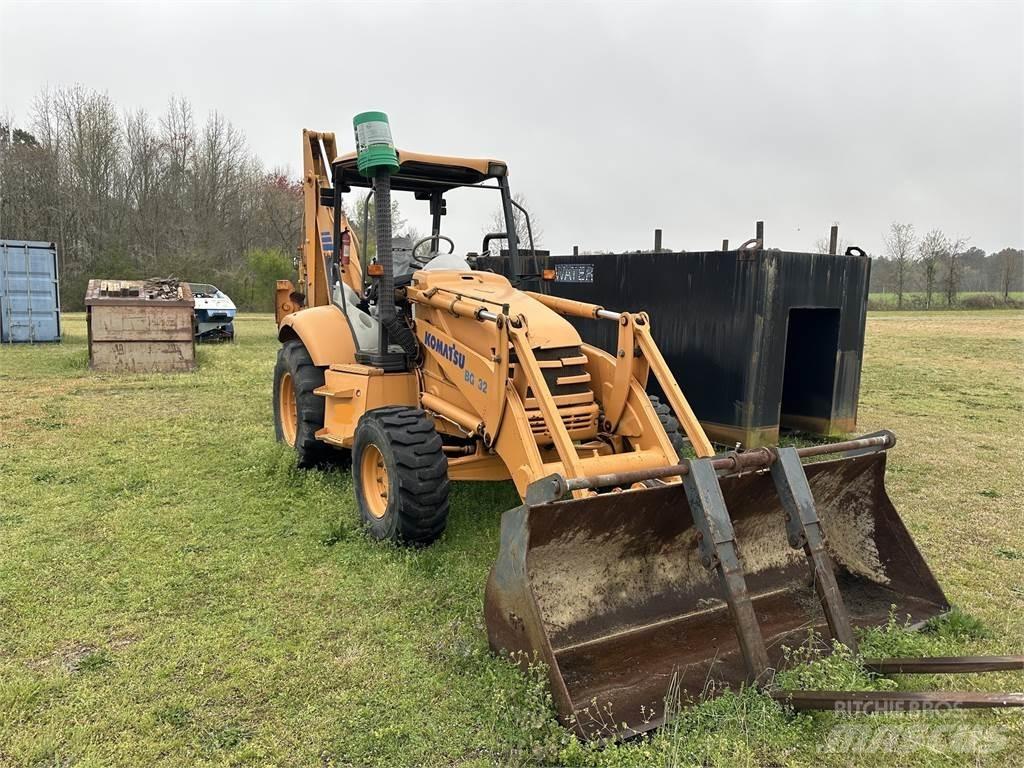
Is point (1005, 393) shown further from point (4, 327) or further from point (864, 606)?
point (4, 327)

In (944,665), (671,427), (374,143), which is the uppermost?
(374,143)

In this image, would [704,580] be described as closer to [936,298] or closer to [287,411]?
[287,411]

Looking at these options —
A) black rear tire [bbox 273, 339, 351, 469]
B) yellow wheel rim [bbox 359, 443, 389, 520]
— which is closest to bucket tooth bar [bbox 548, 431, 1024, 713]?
yellow wheel rim [bbox 359, 443, 389, 520]

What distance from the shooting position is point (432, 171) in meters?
5.77

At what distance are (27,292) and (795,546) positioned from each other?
17.6 metres

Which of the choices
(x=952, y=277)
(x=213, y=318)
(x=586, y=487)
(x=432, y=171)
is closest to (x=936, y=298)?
(x=952, y=277)

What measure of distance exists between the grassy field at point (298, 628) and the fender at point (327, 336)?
39.0 inches

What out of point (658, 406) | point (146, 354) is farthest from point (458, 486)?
point (146, 354)

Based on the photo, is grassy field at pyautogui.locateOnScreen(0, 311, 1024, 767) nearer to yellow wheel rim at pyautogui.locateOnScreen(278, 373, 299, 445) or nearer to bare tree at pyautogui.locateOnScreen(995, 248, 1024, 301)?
yellow wheel rim at pyautogui.locateOnScreen(278, 373, 299, 445)

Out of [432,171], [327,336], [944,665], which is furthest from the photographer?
[327,336]

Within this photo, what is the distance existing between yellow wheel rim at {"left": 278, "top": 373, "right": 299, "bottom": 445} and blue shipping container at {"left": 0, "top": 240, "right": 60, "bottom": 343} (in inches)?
474

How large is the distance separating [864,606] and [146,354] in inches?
Result: 468

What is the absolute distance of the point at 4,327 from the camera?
51.2 ft

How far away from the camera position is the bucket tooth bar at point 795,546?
257cm
